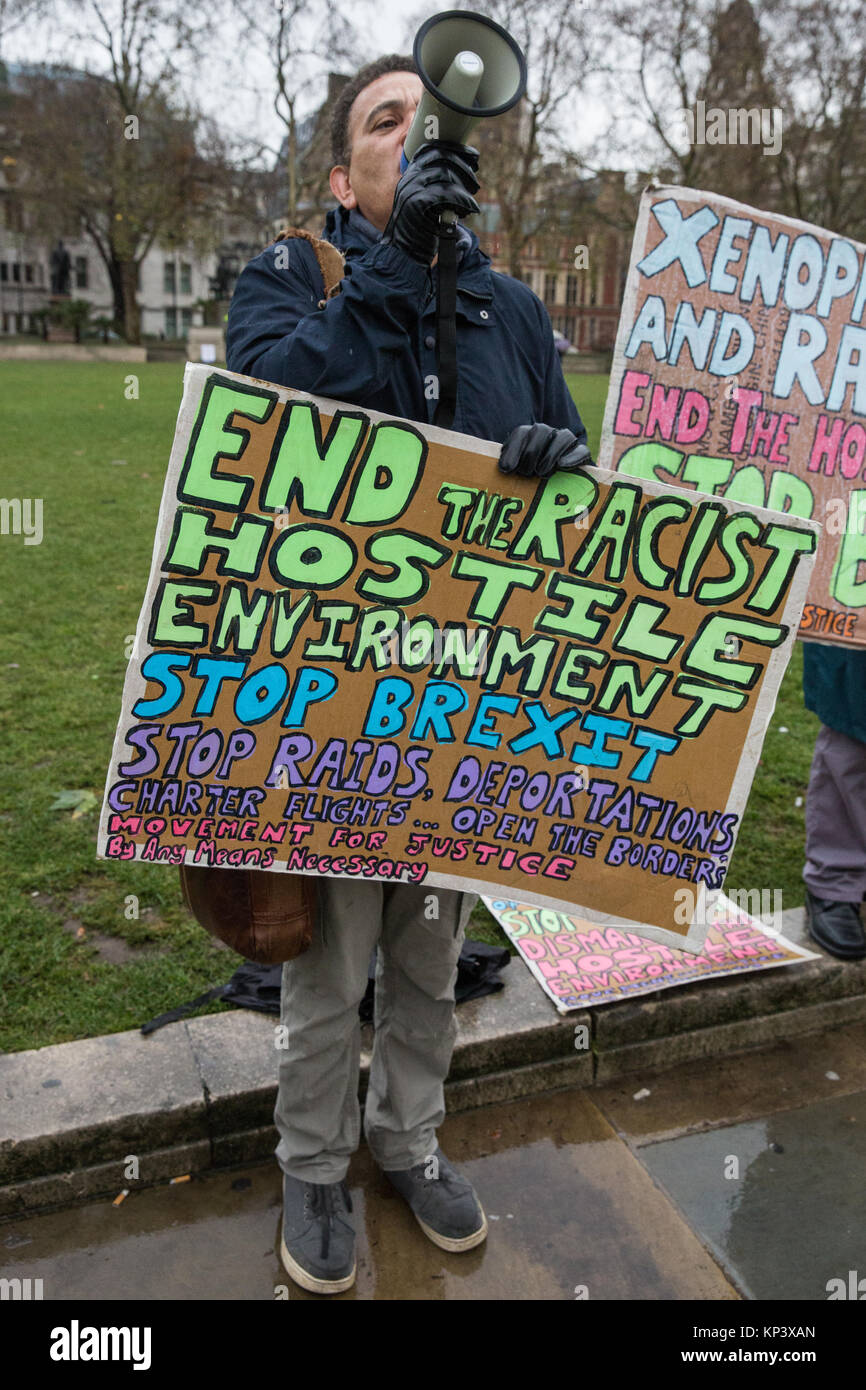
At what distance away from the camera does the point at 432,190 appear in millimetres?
1628

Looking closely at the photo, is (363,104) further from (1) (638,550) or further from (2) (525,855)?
(2) (525,855)

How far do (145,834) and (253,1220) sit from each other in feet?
3.26

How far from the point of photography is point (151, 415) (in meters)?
15.0

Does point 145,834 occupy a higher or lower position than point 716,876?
higher

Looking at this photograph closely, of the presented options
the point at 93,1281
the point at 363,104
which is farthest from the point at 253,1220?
the point at 363,104

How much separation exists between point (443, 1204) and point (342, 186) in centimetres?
214

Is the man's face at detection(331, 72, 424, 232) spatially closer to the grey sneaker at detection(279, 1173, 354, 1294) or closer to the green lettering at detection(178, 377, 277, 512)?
the green lettering at detection(178, 377, 277, 512)

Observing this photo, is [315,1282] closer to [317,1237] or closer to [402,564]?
[317,1237]

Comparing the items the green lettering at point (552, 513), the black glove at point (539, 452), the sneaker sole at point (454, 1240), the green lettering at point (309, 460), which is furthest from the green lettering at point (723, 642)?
the sneaker sole at point (454, 1240)

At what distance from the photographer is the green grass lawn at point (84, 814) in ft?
9.29

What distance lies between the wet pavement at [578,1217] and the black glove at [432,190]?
203 centimetres

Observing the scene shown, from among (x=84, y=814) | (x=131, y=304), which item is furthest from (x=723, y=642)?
(x=131, y=304)

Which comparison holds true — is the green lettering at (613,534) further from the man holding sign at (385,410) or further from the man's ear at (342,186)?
the man's ear at (342,186)

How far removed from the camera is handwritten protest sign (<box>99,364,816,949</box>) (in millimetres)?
1882
